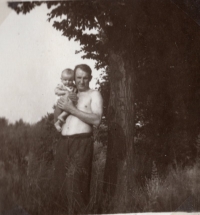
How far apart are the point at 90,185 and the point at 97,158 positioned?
0.28m

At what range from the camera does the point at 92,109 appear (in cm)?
332

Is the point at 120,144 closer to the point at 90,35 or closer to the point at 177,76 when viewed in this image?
the point at 177,76

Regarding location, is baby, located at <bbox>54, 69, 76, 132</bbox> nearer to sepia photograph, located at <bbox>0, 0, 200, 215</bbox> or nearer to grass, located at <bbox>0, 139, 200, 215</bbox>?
sepia photograph, located at <bbox>0, 0, 200, 215</bbox>

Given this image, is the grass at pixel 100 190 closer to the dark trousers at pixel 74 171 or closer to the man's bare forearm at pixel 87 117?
the dark trousers at pixel 74 171

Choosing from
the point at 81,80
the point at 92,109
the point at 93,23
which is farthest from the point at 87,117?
the point at 93,23

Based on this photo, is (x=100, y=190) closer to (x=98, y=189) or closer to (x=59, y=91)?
(x=98, y=189)

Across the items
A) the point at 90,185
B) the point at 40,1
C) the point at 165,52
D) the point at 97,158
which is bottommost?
the point at 90,185

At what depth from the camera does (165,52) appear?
11.4 feet

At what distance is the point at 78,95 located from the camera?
3324 millimetres

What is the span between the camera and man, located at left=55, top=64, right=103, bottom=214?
328 centimetres

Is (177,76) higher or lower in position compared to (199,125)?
higher

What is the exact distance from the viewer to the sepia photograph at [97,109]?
329cm

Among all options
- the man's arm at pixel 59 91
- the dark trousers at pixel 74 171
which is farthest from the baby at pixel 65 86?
the dark trousers at pixel 74 171

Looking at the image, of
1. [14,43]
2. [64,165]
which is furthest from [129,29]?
[64,165]
